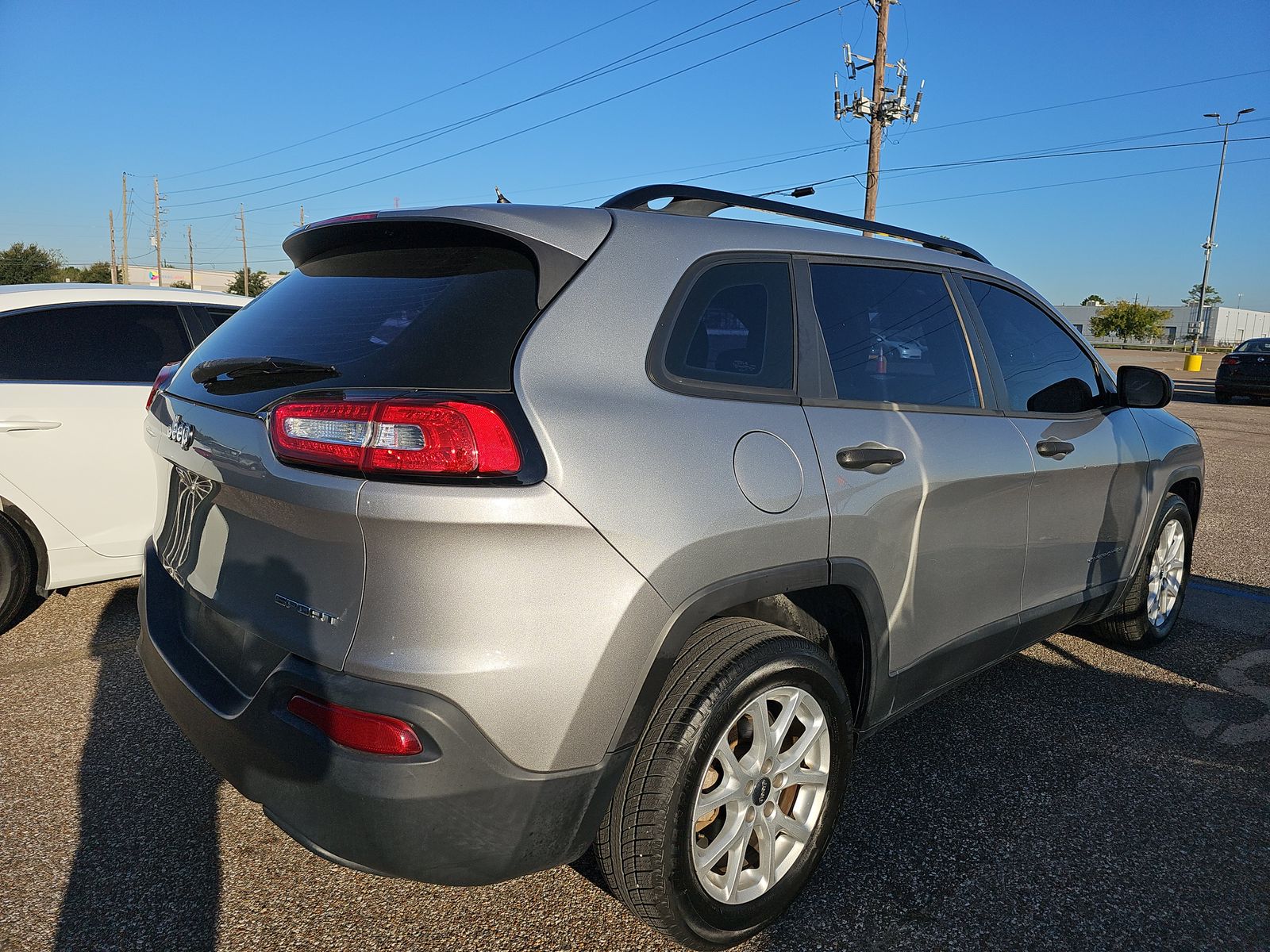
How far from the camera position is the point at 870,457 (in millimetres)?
2373

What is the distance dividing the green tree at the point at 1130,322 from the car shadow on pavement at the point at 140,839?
92422 millimetres

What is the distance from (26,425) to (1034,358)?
4.21m

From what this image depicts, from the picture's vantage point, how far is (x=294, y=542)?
1858mm

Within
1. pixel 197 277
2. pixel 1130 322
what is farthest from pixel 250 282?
pixel 1130 322

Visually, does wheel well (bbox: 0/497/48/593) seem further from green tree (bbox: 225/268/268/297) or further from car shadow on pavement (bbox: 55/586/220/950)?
green tree (bbox: 225/268/268/297)

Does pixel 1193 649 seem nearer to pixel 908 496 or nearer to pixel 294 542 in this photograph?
pixel 908 496

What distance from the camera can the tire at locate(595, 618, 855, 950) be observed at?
196 cm

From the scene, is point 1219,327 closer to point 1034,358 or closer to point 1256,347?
point 1256,347

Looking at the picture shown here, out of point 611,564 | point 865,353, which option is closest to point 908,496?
point 865,353

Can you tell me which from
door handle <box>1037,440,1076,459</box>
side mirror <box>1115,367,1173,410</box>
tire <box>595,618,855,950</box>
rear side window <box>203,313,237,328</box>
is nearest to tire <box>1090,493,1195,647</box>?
side mirror <box>1115,367,1173,410</box>

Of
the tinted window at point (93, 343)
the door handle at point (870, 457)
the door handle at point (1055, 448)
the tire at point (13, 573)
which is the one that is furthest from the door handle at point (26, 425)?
the door handle at point (1055, 448)

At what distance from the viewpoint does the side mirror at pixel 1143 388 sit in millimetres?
3674

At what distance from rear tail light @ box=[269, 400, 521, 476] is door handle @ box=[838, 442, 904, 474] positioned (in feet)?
3.15

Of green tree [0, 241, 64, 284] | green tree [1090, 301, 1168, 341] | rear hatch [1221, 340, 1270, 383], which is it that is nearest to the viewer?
rear hatch [1221, 340, 1270, 383]
